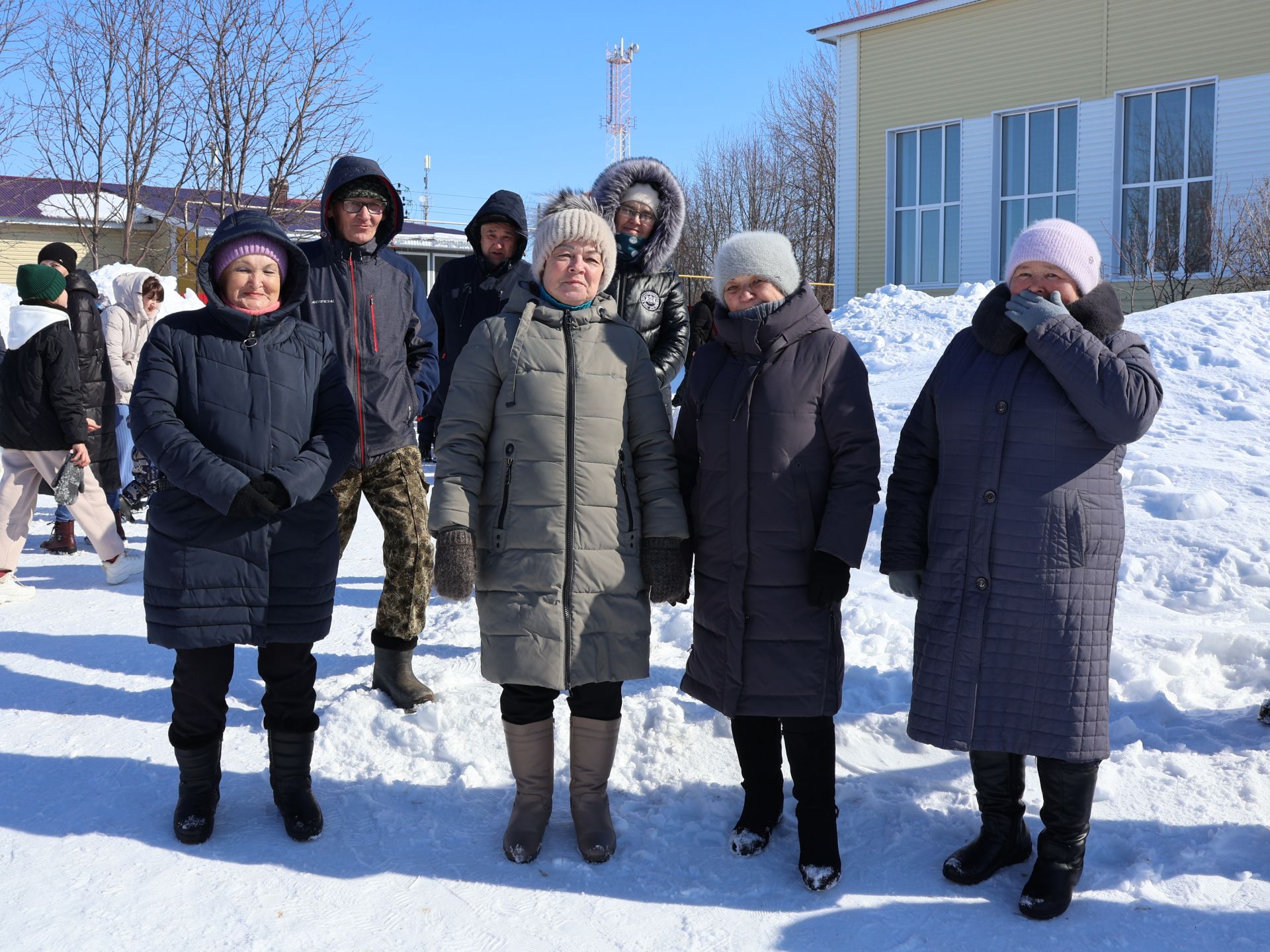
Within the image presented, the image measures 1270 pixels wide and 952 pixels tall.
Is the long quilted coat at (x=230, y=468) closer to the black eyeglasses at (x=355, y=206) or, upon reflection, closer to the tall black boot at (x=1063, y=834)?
the black eyeglasses at (x=355, y=206)

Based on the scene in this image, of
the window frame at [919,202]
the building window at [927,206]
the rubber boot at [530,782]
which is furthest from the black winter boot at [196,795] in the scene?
the building window at [927,206]

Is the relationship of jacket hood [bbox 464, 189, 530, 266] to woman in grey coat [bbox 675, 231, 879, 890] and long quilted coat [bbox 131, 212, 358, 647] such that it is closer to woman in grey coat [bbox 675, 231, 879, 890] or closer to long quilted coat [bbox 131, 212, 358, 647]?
long quilted coat [bbox 131, 212, 358, 647]

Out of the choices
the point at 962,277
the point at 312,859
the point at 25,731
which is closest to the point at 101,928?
the point at 312,859

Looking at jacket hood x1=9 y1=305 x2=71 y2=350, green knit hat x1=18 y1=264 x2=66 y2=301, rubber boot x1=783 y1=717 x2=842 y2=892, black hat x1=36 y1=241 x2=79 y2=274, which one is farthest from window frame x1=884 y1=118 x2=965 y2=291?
rubber boot x1=783 y1=717 x2=842 y2=892

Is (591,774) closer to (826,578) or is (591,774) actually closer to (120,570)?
(826,578)

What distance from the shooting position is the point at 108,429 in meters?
6.54

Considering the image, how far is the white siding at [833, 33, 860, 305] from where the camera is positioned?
17375 mm

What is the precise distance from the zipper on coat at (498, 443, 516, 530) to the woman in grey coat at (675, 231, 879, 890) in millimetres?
562

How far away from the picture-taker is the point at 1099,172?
47.7 feet

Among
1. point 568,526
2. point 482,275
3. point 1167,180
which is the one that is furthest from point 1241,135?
point 568,526

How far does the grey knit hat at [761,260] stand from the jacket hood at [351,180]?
4.73 ft

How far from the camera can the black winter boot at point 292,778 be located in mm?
3223

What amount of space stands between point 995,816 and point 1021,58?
14.9 m

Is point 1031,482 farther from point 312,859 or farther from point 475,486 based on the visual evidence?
point 312,859
